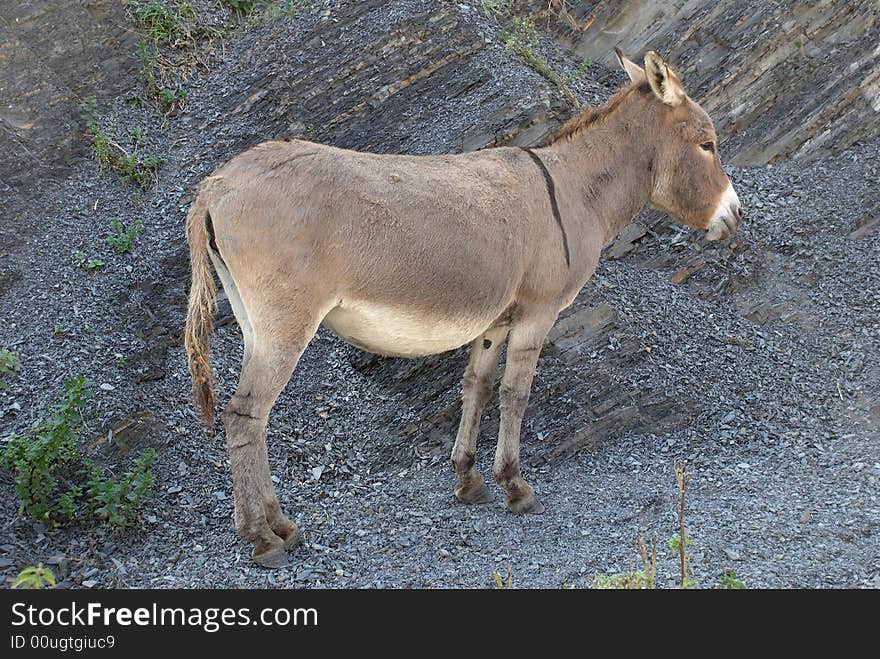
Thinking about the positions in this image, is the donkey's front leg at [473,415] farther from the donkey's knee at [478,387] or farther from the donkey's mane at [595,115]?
the donkey's mane at [595,115]

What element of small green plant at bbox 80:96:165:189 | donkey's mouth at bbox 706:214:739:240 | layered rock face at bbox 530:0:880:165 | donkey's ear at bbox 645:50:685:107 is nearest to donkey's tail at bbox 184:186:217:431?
small green plant at bbox 80:96:165:189

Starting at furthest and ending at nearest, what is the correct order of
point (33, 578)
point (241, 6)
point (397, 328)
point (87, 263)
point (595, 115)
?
point (241, 6)
point (87, 263)
point (595, 115)
point (397, 328)
point (33, 578)

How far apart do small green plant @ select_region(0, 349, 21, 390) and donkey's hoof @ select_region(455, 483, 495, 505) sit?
318cm

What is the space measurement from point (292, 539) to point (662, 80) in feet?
12.6

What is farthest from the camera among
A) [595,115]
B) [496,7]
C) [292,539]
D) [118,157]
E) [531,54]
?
[496,7]

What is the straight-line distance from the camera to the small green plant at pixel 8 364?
598 cm

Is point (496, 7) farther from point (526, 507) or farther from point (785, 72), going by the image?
point (526, 507)

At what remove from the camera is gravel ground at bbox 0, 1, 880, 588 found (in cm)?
→ 513

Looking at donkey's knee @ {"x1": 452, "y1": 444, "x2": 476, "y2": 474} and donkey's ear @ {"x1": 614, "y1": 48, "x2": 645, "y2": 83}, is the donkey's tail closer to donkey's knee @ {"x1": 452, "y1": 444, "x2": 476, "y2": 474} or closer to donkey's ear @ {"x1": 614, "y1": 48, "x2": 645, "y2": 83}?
donkey's knee @ {"x1": 452, "y1": 444, "x2": 476, "y2": 474}

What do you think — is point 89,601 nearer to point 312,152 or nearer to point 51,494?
point 51,494

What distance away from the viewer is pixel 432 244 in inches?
201

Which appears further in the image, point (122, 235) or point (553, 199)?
point (122, 235)

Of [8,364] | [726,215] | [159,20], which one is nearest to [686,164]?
[726,215]

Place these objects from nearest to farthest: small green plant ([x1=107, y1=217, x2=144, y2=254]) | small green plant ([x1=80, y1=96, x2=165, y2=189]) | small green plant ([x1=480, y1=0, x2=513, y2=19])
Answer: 1. small green plant ([x1=107, y1=217, x2=144, y2=254])
2. small green plant ([x1=80, y1=96, x2=165, y2=189])
3. small green plant ([x1=480, y1=0, x2=513, y2=19])
